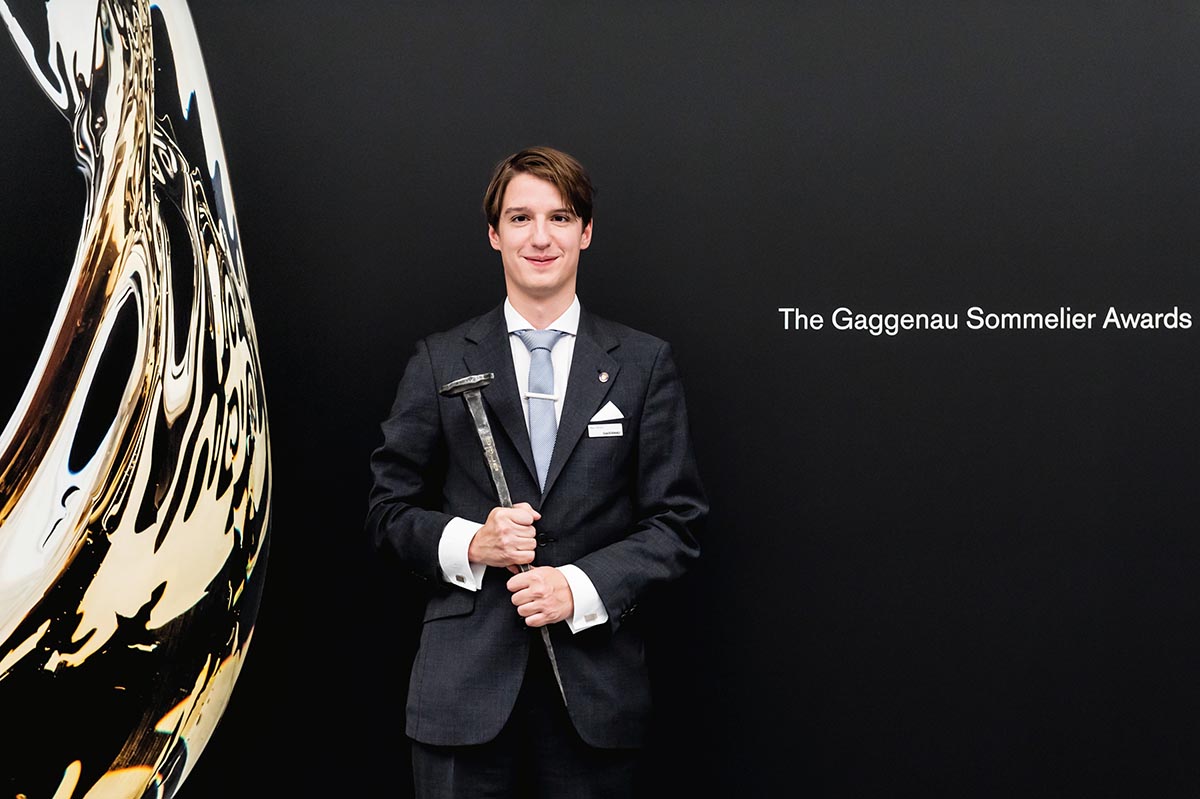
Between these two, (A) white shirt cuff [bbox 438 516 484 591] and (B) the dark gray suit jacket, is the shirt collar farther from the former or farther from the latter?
(A) white shirt cuff [bbox 438 516 484 591]

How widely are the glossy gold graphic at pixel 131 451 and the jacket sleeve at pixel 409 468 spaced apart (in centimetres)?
45

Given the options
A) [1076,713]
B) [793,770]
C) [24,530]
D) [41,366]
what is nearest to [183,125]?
[41,366]

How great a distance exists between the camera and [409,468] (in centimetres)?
181

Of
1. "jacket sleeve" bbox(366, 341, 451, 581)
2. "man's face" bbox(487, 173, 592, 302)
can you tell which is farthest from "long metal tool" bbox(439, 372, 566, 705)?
"man's face" bbox(487, 173, 592, 302)

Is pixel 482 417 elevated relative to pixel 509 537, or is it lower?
elevated

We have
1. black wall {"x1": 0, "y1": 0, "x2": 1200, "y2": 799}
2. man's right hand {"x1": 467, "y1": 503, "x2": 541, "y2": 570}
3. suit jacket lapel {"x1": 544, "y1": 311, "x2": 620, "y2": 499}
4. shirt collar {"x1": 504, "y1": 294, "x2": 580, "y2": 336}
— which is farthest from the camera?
black wall {"x1": 0, "y1": 0, "x2": 1200, "y2": 799}

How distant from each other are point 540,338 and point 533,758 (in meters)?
0.72

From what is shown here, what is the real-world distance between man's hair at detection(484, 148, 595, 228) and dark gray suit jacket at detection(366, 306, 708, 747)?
0.22 meters

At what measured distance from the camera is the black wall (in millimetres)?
2215

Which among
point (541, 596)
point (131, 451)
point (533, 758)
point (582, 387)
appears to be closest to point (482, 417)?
point (582, 387)

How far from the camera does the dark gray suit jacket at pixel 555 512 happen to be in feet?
5.66

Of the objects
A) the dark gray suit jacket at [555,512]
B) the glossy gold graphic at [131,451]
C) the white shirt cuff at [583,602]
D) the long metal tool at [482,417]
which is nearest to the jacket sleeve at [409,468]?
the dark gray suit jacket at [555,512]

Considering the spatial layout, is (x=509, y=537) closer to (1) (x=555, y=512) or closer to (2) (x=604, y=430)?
(1) (x=555, y=512)

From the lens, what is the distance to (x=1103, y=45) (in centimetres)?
220
